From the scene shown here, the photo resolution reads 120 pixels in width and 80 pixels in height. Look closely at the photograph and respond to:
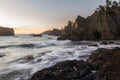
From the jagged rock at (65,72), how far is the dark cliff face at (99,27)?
48690 mm

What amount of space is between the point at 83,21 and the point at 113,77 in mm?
65137

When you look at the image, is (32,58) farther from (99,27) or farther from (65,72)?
(99,27)

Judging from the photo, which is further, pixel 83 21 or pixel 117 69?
pixel 83 21

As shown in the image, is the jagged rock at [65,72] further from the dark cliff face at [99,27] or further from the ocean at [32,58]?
the dark cliff face at [99,27]

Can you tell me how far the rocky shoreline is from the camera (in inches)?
361

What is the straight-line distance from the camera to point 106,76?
351 inches

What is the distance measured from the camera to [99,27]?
65.6 m

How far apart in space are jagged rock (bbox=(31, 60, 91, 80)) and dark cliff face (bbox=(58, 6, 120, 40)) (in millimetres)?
48690

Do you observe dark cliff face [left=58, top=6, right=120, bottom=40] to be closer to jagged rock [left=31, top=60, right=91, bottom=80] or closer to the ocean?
the ocean

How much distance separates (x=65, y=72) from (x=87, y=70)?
130 centimetres

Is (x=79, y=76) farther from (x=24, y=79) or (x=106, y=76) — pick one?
(x=24, y=79)

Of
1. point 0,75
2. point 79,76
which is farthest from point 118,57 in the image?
point 0,75

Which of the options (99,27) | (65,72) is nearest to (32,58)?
(65,72)

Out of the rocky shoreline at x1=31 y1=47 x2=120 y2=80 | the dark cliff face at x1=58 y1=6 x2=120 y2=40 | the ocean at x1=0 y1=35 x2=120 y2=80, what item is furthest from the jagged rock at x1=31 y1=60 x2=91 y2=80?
the dark cliff face at x1=58 y1=6 x2=120 y2=40
